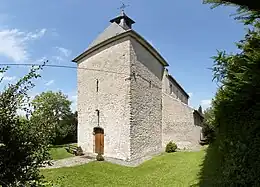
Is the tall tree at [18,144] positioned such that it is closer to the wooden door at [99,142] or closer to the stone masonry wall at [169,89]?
the wooden door at [99,142]

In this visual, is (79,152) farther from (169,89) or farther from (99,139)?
(169,89)

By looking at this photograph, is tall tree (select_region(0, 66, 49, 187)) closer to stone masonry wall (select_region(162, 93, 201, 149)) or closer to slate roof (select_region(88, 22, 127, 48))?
slate roof (select_region(88, 22, 127, 48))

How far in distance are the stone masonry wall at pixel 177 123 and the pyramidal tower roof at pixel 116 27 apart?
6.97 metres

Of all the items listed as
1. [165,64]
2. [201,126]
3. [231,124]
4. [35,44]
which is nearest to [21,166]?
[231,124]

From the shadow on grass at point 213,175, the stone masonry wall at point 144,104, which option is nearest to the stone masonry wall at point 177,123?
the stone masonry wall at point 144,104

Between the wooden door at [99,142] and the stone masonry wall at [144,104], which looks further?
the wooden door at [99,142]

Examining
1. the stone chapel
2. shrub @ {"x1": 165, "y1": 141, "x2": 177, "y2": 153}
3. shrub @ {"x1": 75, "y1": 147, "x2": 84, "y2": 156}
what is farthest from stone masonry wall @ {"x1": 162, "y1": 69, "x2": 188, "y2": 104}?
shrub @ {"x1": 75, "y1": 147, "x2": 84, "y2": 156}

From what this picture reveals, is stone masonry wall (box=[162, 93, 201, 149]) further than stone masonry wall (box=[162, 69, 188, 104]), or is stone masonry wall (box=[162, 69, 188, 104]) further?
stone masonry wall (box=[162, 69, 188, 104])

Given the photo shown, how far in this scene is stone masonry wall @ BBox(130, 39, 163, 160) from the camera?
688 inches

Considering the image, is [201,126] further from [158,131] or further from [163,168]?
[163,168]

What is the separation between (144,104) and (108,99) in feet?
9.19

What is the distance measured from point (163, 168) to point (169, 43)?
759cm

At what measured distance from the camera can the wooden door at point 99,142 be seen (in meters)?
18.4

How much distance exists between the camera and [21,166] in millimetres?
3121
